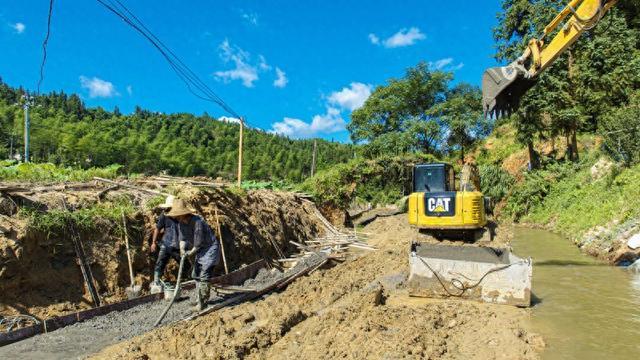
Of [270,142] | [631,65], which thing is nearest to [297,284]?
[631,65]

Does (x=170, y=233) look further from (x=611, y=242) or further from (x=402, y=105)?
(x=402, y=105)

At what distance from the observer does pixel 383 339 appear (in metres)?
5.09

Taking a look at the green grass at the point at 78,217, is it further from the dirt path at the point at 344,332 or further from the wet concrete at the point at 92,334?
the dirt path at the point at 344,332

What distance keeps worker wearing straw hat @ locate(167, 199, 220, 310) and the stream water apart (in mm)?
4687

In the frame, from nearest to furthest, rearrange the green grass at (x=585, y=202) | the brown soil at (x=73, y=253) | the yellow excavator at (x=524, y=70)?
the brown soil at (x=73, y=253), the yellow excavator at (x=524, y=70), the green grass at (x=585, y=202)

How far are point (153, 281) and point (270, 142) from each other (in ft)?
377

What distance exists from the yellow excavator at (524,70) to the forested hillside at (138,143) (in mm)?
32762

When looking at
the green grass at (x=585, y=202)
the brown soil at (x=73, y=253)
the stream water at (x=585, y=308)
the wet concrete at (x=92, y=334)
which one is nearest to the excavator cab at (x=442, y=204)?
the stream water at (x=585, y=308)

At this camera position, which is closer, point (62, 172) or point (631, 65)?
point (62, 172)

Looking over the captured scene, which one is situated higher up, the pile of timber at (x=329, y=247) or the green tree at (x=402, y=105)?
the green tree at (x=402, y=105)

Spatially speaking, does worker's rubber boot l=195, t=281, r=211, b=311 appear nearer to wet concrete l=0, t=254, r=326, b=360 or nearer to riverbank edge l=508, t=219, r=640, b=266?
wet concrete l=0, t=254, r=326, b=360

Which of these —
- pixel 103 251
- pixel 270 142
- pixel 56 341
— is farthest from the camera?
pixel 270 142

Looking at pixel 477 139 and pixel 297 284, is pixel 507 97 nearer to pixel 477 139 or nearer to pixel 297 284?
pixel 297 284

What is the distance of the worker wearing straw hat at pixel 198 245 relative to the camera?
682cm
